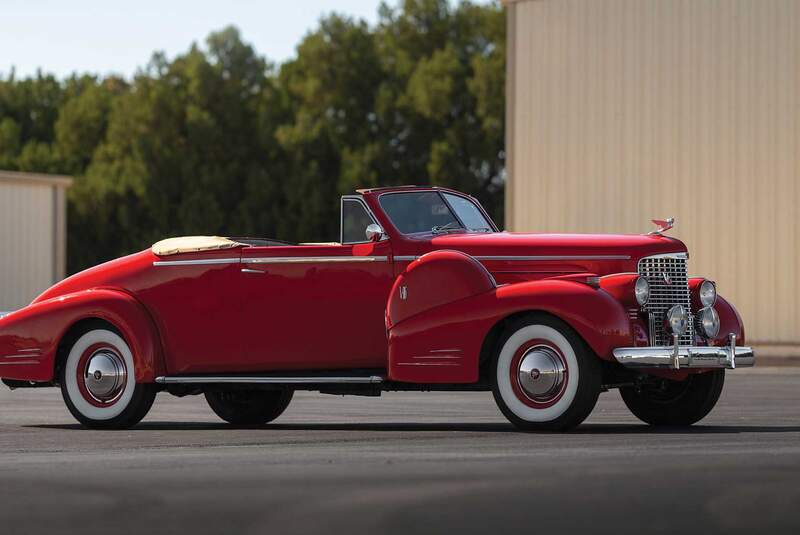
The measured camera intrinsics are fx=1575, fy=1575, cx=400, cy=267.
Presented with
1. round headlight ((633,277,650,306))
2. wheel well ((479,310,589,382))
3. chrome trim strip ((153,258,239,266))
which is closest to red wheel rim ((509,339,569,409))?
wheel well ((479,310,589,382))

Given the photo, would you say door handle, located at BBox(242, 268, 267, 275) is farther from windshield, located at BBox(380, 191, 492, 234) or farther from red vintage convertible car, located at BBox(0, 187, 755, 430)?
windshield, located at BBox(380, 191, 492, 234)

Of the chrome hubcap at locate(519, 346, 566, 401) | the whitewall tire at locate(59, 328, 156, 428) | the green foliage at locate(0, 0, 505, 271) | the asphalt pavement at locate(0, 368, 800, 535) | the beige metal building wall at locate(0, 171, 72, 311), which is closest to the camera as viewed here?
the asphalt pavement at locate(0, 368, 800, 535)

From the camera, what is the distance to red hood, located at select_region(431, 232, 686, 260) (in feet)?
36.2

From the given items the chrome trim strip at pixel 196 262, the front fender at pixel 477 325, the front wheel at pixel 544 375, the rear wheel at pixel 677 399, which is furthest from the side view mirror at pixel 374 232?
the rear wheel at pixel 677 399

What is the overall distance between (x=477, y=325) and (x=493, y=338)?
0.17 meters

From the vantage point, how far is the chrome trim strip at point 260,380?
1119 centimetres

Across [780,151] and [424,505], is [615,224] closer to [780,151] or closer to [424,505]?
[780,151]

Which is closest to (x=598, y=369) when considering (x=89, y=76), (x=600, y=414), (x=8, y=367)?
(x=600, y=414)

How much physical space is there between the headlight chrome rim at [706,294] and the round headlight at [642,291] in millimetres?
772

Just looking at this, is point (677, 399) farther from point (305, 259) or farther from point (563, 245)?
point (305, 259)

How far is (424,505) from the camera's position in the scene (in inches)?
271

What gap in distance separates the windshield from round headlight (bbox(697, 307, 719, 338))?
6.04ft

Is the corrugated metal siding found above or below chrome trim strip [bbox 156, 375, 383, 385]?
above

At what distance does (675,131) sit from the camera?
29891 millimetres
